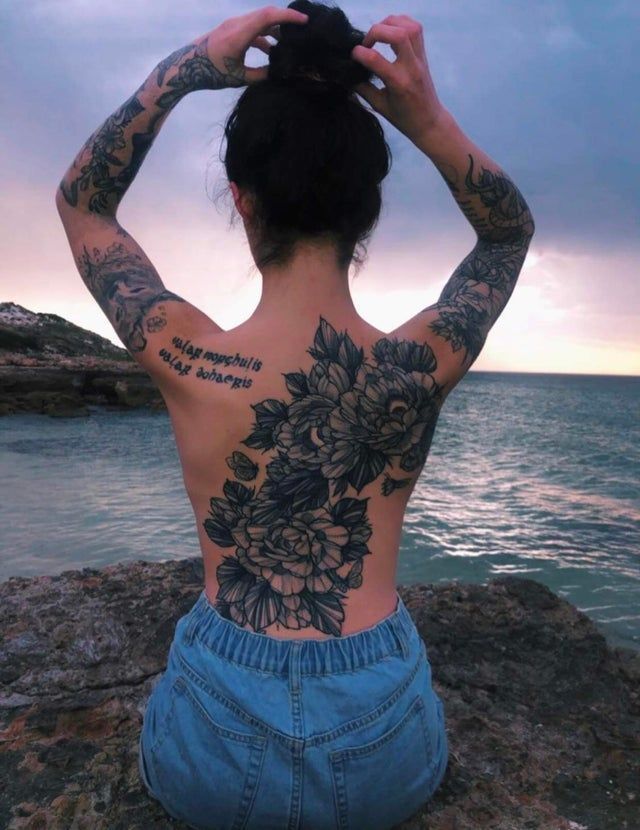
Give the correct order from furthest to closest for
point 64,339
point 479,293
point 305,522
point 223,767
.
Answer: point 64,339 → point 479,293 → point 305,522 → point 223,767

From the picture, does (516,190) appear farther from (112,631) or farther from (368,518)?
(112,631)

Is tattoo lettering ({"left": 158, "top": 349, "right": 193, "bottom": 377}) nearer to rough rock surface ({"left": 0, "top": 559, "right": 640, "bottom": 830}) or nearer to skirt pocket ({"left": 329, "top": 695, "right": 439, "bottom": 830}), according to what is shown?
skirt pocket ({"left": 329, "top": 695, "right": 439, "bottom": 830})

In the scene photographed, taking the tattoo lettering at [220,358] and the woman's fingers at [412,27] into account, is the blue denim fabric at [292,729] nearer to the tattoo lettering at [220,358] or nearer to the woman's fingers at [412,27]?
the tattoo lettering at [220,358]

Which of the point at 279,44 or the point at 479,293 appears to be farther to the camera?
the point at 479,293

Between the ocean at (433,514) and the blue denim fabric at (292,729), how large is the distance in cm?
469

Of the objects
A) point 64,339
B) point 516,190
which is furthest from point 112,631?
point 64,339

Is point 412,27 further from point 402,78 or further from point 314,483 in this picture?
point 314,483

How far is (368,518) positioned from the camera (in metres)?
1.68

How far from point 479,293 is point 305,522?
2.74ft

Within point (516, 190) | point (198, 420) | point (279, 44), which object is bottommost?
point (198, 420)

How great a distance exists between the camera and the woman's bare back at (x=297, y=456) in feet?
5.33

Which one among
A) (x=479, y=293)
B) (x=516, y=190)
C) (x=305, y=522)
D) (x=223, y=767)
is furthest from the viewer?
(x=516, y=190)

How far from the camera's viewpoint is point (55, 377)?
24.0 meters

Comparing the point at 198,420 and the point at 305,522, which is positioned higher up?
the point at 198,420
